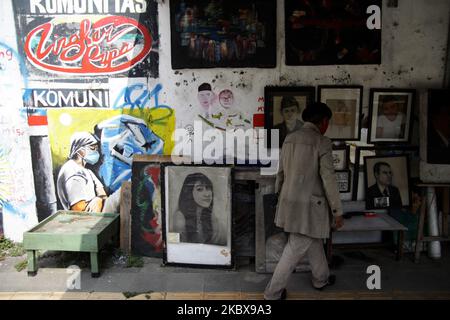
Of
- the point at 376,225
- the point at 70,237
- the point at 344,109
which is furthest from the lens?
the point at 344,109

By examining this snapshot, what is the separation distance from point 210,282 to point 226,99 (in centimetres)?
220

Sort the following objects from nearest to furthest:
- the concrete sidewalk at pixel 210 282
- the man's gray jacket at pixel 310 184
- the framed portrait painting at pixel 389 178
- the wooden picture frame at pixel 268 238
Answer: the man's gray jacket at pixel 310 184, the concrete sidewalk at pixel 210 282, the wooden picture frame at pixel 268 238, the framed portrait painting at pixel 389 178

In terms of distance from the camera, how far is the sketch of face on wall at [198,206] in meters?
5.09

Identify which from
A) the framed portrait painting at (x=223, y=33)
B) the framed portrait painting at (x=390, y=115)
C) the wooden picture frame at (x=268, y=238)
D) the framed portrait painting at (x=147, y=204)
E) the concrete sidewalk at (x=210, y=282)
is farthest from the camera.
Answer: the framed portrait painting at (x=390, y=115)

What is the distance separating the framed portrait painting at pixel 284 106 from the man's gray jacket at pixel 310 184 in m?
1.20

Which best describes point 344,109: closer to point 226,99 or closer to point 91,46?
point 226,99

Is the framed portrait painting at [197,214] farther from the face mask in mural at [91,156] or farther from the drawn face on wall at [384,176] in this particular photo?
the drawn face on wall at [384,176]

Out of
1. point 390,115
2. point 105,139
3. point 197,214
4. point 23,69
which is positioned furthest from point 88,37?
point 390,115

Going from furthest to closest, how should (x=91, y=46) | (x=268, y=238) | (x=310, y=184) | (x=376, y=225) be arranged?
1. (x=91, y=46)
2. (x=376, y=225)
3. (x=268, y=238)
4. (x=310, y=184)

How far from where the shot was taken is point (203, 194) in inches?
201

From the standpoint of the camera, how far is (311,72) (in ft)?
17.7

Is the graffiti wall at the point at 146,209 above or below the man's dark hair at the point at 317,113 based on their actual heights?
below

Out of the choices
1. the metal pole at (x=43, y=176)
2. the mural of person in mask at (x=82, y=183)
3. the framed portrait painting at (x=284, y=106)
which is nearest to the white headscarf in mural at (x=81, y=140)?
the mural of person in mask at (x=82, y=183)

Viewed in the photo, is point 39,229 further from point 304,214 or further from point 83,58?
point 304,214
